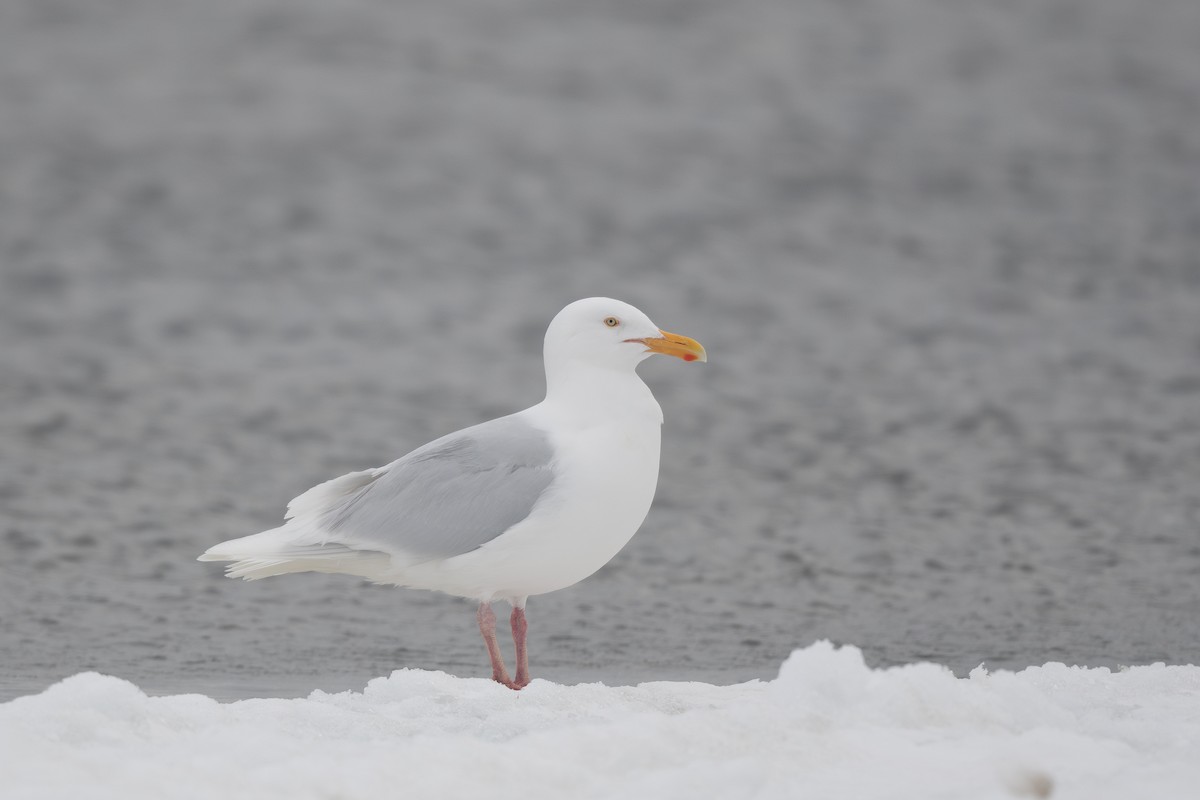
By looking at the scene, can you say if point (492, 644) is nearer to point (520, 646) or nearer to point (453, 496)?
point (520, 646)

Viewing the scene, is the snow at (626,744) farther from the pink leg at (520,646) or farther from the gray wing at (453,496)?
the gray wing at (453,496)

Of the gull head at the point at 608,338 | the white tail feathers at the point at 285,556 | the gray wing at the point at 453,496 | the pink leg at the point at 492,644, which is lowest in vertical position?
the pink leg at the point at 492,644

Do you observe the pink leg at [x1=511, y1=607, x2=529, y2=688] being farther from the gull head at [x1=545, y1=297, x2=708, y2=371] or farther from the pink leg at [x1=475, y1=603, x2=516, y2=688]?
the gull head at [x1=545, y1=297, x2=708, y2=371]

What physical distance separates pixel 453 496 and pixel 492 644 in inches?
24.7

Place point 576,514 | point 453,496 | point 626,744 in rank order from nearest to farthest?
point 626,744 → point 576,514 → point 453,496

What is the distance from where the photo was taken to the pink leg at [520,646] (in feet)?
20.5

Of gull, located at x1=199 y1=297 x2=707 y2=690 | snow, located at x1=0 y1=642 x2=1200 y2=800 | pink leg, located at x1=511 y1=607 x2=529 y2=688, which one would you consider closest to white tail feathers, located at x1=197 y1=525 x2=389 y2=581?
gull, located at x1=199 y1=297 x2=707 y2=690

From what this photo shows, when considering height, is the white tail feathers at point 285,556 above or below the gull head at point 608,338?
below

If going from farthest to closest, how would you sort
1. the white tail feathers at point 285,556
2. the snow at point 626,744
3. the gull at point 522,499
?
1. the white tail feathers at point 285,556
2. the gull at point 522,499
3. the snow at point 626,744

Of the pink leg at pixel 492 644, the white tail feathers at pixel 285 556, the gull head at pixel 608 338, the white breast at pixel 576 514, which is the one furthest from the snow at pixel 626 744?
the gull head at pixel 608 338

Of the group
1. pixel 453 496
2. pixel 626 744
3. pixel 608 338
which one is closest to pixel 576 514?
pixel 453 496

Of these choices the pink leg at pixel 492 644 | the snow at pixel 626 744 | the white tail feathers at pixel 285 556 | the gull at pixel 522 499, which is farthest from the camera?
the white tail feathers at pixel 285 556

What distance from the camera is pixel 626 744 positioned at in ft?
15.6

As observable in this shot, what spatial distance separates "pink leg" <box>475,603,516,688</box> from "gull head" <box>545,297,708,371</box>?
3.56 ft
